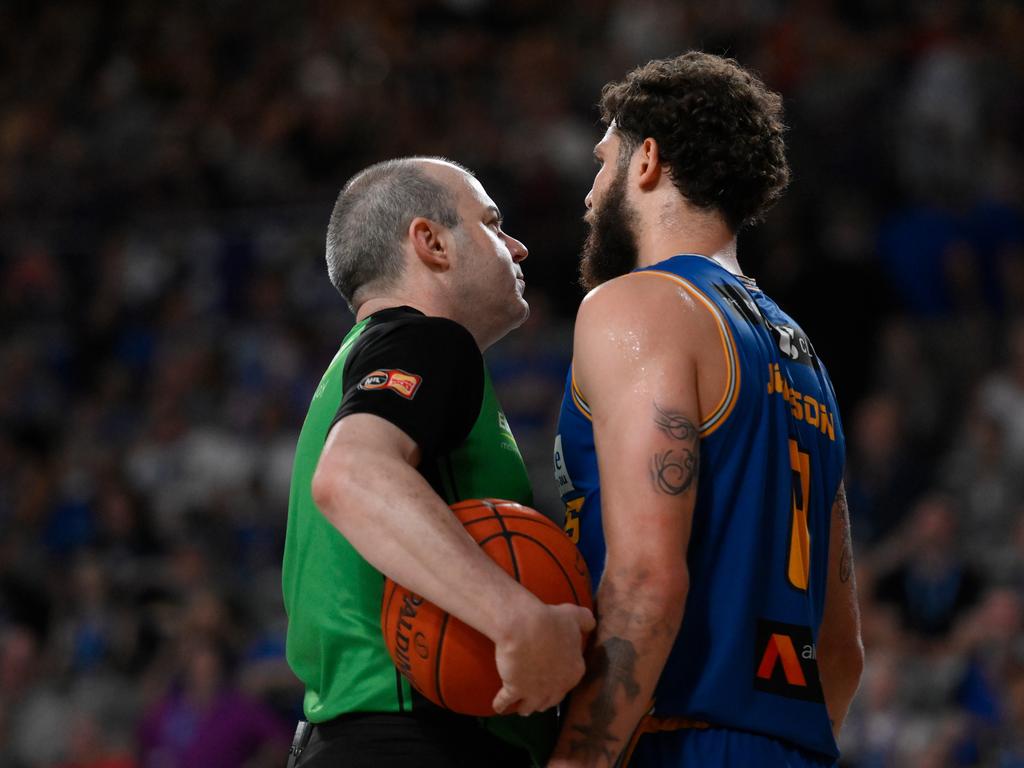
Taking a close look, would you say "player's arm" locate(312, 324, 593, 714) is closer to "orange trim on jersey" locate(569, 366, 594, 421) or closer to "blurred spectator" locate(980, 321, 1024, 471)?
"orange trim on jersey" locate(569, 366, 594, 421)

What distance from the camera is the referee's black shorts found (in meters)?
2.89

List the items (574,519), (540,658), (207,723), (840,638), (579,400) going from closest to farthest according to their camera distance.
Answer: (540,658) → (579,400) → (574,519) → (840,638) → (207,723)

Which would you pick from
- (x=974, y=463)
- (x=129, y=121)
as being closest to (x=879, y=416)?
(x=974, y=463)

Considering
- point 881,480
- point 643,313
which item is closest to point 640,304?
point 643,313

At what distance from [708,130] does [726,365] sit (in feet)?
2.07

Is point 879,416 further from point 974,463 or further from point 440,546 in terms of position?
point 440,546

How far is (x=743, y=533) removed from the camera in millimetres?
2984

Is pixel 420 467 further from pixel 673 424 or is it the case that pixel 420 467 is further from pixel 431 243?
pixel 431 243

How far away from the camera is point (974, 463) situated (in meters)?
8.44

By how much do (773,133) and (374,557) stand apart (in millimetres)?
1492

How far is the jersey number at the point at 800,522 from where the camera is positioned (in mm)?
3076

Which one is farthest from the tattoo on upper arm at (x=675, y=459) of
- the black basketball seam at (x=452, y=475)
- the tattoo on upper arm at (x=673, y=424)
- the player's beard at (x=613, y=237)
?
the player's beard at (x=613, y=237)

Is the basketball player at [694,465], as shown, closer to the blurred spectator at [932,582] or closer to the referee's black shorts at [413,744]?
the referee's black shorts at [413,744]

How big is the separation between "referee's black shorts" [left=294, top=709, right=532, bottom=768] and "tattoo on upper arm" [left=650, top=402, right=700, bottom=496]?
0.64 m
